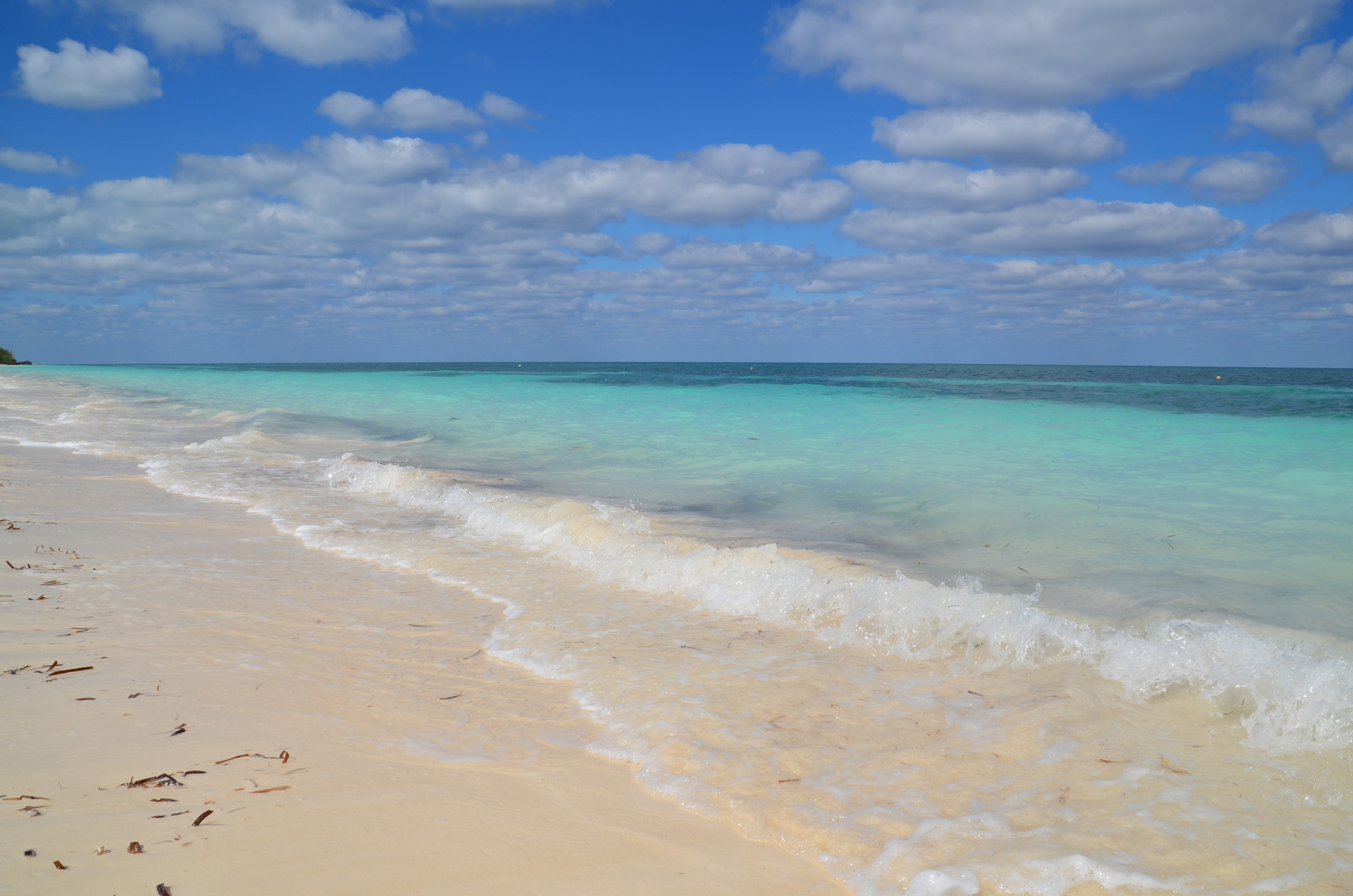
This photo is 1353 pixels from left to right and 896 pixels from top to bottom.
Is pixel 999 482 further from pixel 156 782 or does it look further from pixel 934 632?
pixel 156 782

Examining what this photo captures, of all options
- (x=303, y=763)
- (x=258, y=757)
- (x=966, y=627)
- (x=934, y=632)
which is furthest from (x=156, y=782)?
(x=966, y=627)

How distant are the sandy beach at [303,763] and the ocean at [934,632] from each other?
7.8 inches

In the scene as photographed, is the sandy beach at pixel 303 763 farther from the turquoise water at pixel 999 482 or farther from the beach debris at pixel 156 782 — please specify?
the turquoise water at pixel 999 482

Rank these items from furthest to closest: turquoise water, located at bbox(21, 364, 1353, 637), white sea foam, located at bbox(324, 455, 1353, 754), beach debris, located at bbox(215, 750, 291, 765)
→ 1. turquoise water, located at bbox(21, 364, 1353, 637)
2. white sea foam, located at bbox(324, 455, 1353, 754)
3. beach debris, located at bbox(215, 750, 291, 765)

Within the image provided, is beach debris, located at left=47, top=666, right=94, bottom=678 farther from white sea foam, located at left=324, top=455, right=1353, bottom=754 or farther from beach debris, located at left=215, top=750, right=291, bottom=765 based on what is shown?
white sea foam, located at left=324, top=455, right=1353, bottom=754

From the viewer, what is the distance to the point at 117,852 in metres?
2.15

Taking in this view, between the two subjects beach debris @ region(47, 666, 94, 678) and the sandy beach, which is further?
beach debris @ region(47, 666, 94, 678)

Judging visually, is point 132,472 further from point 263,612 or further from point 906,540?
point 906,540

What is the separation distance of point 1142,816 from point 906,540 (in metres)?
4.97

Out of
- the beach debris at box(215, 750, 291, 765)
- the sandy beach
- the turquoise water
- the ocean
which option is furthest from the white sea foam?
the beach debris at box(215, 750, 291, 765)

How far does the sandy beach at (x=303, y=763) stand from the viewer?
2.21 m

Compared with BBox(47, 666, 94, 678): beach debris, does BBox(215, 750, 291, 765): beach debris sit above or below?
below

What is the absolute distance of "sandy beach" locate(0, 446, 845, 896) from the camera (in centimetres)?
221

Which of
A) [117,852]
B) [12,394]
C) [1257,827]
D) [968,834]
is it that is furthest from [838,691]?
[12,394]
